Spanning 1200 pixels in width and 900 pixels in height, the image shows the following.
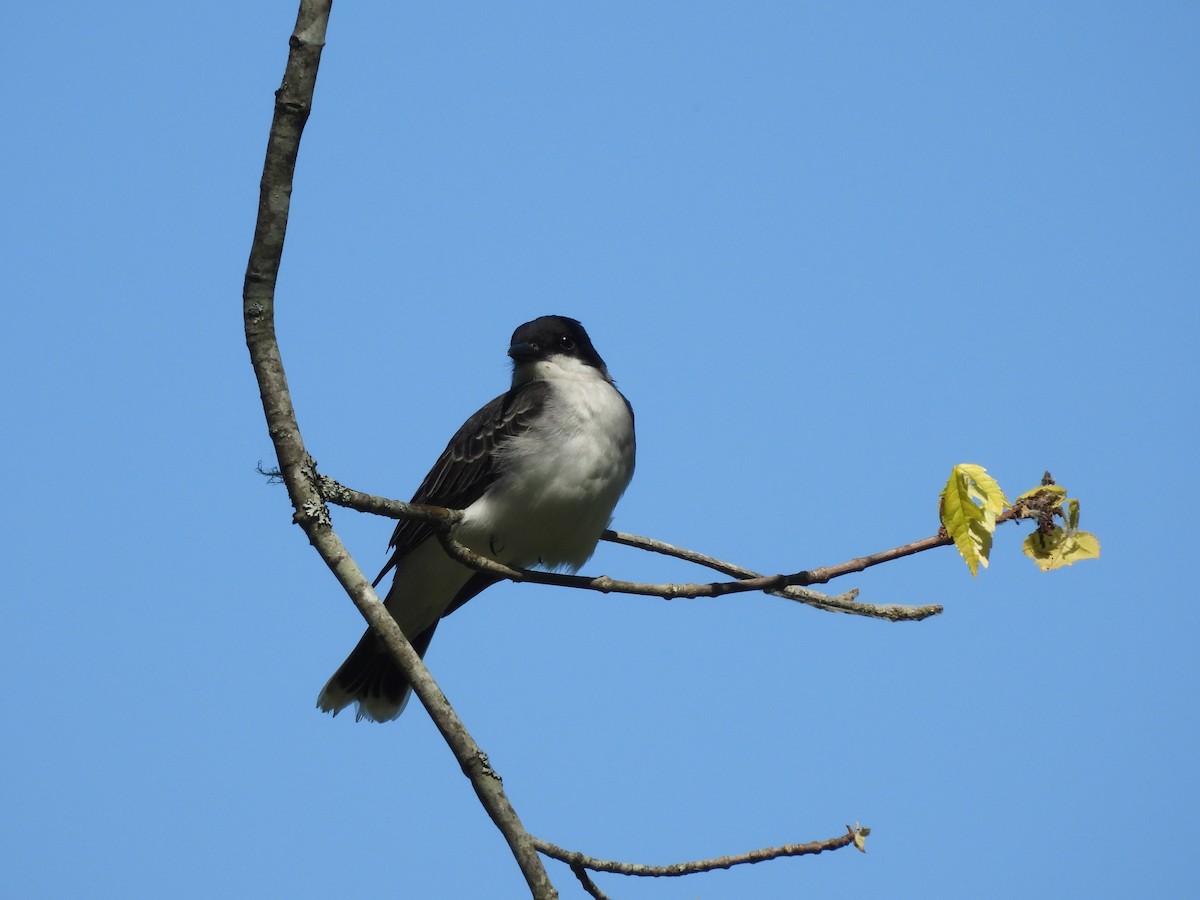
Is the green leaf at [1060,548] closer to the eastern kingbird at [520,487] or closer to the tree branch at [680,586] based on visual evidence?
the tree branch at [680,586]

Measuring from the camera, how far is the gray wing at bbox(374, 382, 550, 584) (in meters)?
7.25

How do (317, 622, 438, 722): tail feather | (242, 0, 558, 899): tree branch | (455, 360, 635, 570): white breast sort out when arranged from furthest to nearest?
(317, 622, 438, 722): tail feather < (455, 360, 635, 570): white breast < (242, 0, 558, 899): tree branch

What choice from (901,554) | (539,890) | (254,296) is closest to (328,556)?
(254,296)

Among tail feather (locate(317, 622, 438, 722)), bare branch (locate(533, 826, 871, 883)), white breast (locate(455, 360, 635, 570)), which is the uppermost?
white breast (locate(455, 360, 635, 570))

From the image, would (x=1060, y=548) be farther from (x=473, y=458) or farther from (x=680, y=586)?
(x=473, y=458)

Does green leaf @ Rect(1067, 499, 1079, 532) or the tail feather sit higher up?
the tail feather

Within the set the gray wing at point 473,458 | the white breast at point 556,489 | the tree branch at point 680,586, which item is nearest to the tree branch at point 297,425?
the tree branch at point 680,586

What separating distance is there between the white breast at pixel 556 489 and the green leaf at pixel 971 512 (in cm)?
392

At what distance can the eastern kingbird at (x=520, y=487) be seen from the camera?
7.00 meters

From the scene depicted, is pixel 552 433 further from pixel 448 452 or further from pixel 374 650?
pixel 374 650

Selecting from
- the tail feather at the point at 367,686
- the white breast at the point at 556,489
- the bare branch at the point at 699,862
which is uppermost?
the white breast at the point at 556,489

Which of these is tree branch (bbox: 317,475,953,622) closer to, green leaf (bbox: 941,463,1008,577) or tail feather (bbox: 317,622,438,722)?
green leaf (bbox: 941,463,1008,577)

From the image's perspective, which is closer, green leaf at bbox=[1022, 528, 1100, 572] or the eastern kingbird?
green leaf at bbox=[1022, 528, 1100, 572]

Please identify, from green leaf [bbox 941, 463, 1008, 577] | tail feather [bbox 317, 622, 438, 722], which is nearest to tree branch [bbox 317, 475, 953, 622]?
green leaf [bbox 941, 463, 1008, 577]
